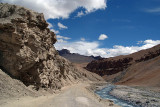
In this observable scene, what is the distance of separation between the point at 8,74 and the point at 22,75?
228cm

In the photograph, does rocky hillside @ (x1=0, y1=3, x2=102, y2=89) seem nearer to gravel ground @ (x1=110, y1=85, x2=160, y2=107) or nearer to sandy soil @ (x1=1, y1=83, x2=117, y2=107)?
sandy soil @ (x1=1, y1=83, x2=117, y2=107)

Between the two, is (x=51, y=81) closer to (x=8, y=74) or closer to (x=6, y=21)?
(x=8, y=74)

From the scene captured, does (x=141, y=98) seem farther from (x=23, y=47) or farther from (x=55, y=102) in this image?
(x=23, y=47)

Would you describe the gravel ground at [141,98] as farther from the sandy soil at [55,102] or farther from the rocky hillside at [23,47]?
the rocky hillside at [23,47]

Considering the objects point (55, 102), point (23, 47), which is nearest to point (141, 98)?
point (55, 102)

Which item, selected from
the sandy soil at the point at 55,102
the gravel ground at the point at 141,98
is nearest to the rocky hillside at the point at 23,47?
the sandy soil at the point at 55,102

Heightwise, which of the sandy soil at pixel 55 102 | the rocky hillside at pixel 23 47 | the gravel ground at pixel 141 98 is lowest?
the gravel ground at pixel 141 98

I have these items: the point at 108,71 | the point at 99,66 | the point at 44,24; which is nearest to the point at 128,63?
the point at 108,71

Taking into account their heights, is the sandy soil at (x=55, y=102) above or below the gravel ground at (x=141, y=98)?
above

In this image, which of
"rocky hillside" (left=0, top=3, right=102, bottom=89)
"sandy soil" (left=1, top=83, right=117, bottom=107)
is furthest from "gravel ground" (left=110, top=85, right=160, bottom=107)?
"rocky hillside" (left=0, top=3, right=102, bottom=89)

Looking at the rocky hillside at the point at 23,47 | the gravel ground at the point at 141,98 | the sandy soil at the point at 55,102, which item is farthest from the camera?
the gravel ground at the point at 141,98

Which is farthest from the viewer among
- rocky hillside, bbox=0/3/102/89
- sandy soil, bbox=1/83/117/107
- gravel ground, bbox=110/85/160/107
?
gravel ground, bbox=110/85/160/107

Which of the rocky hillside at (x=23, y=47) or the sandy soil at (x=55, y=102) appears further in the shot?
the rocky hillside at (x=23, y=47)

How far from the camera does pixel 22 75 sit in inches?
897
